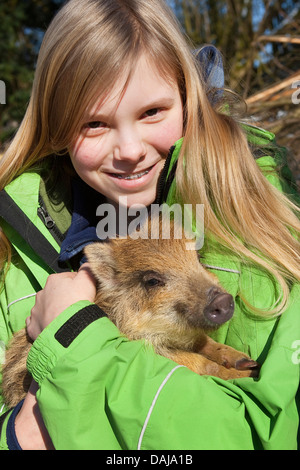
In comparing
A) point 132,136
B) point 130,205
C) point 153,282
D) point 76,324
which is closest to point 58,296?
point 76,324

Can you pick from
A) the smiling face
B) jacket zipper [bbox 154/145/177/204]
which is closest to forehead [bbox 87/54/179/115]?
the smiling face

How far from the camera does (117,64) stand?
242 centimetres

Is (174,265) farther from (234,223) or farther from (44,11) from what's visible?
(44,11)

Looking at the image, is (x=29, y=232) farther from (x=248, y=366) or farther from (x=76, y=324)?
(x=248, y=366)

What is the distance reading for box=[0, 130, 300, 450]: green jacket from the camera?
181 centimetres

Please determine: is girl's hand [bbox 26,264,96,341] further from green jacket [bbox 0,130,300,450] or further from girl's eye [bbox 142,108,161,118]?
girl's eye [bbox 142,108,161,118]

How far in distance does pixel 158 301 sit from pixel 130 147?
30.3 inches

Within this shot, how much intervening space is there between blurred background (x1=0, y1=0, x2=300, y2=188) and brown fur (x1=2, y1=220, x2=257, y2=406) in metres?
3.62

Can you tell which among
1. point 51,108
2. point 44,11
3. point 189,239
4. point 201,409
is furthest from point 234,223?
point 44,11

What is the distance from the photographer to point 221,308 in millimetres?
2207

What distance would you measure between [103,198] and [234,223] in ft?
3.36

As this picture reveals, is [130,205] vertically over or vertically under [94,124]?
under

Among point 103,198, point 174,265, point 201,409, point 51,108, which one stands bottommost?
point 201,409

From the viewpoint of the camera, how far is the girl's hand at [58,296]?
223cm
